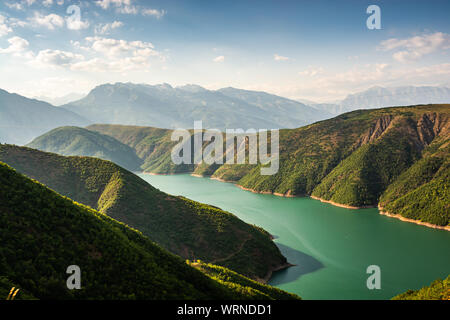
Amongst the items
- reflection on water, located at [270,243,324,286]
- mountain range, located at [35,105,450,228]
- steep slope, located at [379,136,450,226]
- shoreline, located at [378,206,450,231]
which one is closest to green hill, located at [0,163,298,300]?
reflection on water, located at [270,243,324,286]

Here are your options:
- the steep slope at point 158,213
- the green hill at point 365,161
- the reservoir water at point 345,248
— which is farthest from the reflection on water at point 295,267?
the green hill at point 365,161

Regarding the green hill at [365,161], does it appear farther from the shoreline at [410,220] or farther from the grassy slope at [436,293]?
the grassy slope at [436,293]

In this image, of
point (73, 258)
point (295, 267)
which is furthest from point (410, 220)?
point (73, 258)

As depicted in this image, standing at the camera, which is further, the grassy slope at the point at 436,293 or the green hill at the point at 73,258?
the grassy slope at the point at 436,293

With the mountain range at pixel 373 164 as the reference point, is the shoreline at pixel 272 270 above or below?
below

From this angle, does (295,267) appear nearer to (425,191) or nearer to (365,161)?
(425,191)
